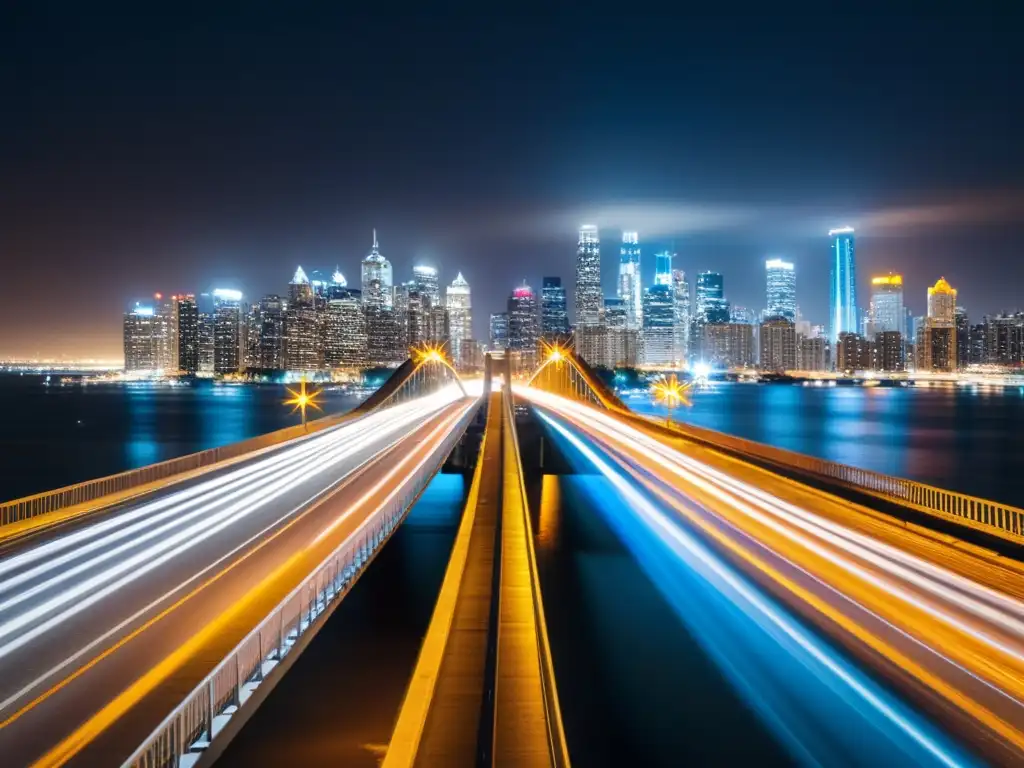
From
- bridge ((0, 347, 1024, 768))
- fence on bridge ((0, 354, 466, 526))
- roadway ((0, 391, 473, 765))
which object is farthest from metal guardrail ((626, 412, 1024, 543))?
fence on bridge ((0, 354, 466, 526))

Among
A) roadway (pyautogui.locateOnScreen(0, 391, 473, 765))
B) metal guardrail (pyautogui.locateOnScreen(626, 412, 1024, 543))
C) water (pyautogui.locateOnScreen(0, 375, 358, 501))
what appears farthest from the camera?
water (pyautogui.locateOnScreen(0, 375, 358, 501))

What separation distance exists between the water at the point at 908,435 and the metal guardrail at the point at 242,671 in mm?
34085

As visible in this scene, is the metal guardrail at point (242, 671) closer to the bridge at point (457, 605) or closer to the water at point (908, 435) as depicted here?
the bridge at point (457, 605)

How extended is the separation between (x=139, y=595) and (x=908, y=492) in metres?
16.8

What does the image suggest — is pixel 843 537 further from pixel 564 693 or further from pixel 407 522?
pixel 407 522

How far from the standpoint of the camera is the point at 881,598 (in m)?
11.7

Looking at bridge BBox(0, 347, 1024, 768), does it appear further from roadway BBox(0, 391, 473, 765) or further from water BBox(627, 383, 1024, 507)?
water BBox(627, 383, 1024, 507)

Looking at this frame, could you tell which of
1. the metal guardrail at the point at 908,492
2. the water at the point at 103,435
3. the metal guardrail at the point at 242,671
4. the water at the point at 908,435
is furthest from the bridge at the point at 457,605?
the water at the point at 103,435

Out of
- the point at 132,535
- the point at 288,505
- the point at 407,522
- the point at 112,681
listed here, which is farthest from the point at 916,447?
the point at 112,681

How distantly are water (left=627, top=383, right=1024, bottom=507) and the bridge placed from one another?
24715 mm

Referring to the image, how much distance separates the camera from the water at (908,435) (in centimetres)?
4606

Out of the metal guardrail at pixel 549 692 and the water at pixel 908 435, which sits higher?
the metal guardrail at pixel 549 692

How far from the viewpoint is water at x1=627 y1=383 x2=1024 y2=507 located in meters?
46.1

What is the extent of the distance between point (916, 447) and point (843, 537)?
51051 mm
